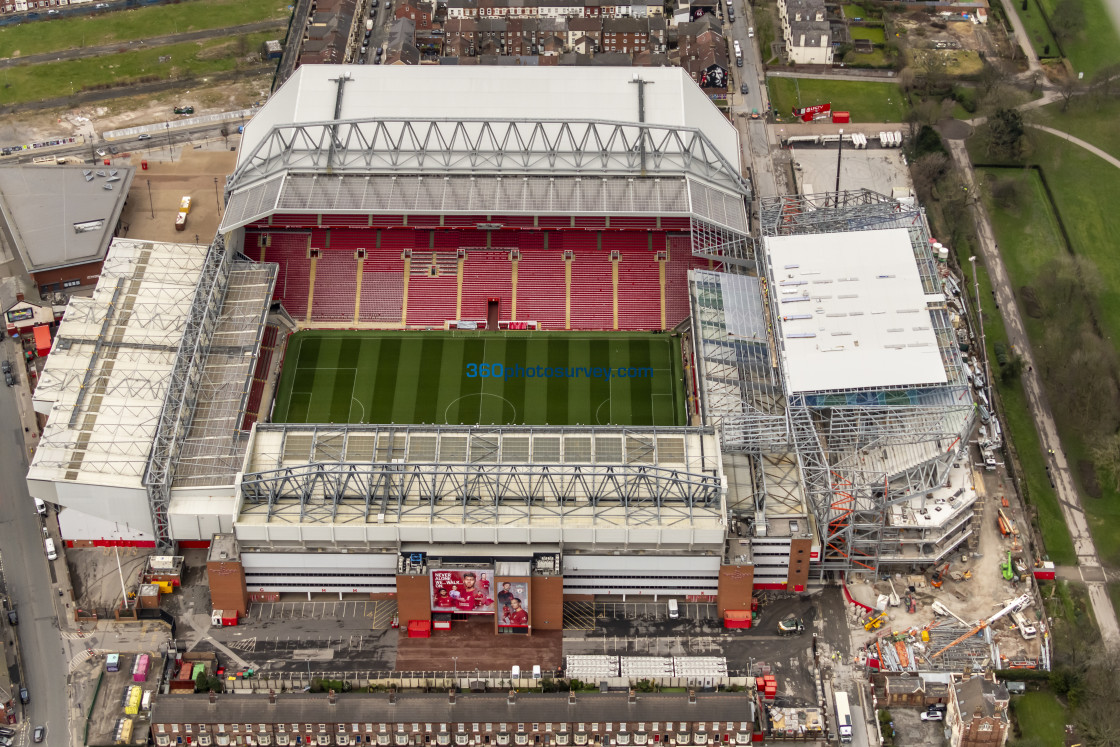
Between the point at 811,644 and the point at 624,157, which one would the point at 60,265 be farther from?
the point at 811,644

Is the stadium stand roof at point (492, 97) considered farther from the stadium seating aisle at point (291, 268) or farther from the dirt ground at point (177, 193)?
the dirt ground at point (177, 193)

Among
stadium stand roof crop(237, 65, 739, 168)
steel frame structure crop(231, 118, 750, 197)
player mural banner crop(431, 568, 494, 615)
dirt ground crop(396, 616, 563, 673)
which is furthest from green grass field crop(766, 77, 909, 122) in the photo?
dirt ground crop(396, 616, 563, 673)

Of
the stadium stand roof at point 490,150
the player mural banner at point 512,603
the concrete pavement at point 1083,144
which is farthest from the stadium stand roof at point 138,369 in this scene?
the concrete pavement at point 1083,144

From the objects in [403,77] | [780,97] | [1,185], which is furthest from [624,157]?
[1,185]

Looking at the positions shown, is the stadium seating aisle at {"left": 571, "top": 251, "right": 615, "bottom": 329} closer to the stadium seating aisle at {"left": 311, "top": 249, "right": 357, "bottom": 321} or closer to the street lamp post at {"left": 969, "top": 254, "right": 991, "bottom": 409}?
the stadium seating aisle at {"left": 311, "top": 249, "right": 357, "bottom": 321}

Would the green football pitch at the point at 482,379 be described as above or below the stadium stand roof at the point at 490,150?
below

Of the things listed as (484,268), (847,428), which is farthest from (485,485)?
(484,268)
